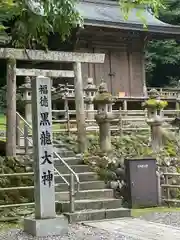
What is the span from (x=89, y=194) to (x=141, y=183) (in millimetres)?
1232

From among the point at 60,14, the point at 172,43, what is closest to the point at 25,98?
the point at 60,14

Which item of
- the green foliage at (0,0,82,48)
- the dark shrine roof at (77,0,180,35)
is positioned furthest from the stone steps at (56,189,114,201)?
the dark shrine roof at (77,0,180,35)

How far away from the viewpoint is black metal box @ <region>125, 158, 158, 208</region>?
388 inches

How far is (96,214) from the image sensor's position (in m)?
8.47

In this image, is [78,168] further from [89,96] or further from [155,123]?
[89,96]

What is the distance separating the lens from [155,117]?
40.2 ft

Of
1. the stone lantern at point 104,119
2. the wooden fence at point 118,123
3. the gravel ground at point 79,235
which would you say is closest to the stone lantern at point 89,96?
the wooden fence at point 118,123

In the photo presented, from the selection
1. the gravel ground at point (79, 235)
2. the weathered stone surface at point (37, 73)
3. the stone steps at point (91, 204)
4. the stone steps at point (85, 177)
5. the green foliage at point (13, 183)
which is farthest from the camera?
the weathered stone surface at point (37, 73)

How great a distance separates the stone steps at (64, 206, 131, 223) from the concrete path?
0.64 feet

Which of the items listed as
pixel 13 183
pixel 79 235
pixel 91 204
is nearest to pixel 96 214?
pixel 91 204

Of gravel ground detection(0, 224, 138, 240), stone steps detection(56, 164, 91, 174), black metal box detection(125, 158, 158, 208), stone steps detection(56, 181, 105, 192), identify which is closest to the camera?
gravel ground detection(0, 224, 138, 240)

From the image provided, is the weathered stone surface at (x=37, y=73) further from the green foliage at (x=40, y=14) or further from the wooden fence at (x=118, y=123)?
the green foliage at (x=40, y=14)

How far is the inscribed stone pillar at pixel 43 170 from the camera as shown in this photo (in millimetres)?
7116

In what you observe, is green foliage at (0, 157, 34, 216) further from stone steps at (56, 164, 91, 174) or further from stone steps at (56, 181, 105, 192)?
stone steps at (56, 164, 91, 174)
